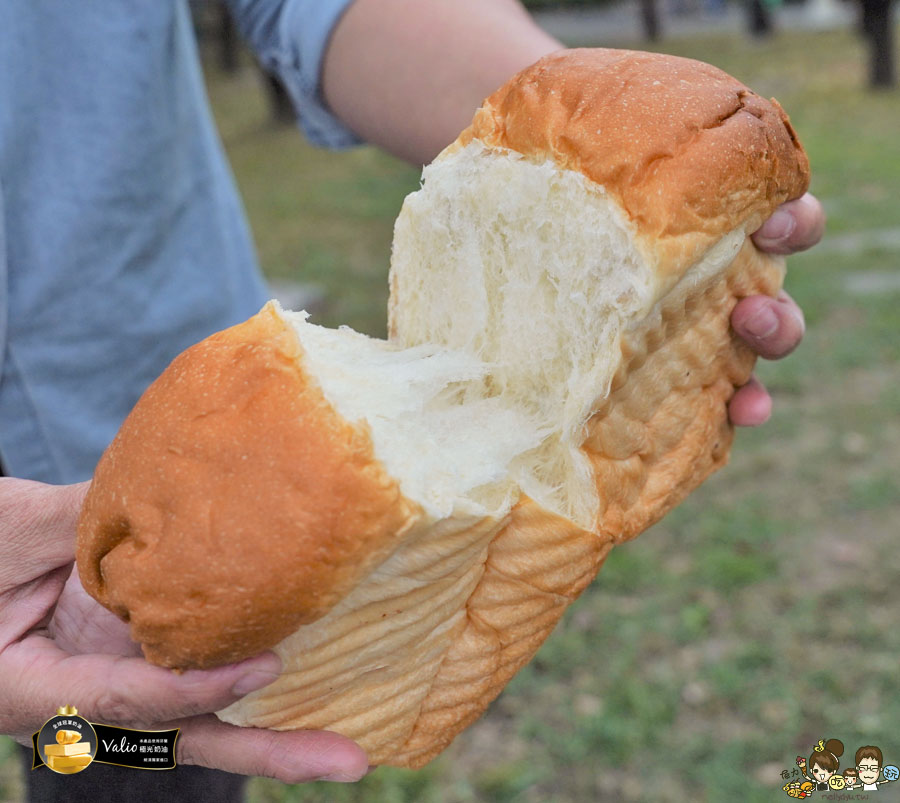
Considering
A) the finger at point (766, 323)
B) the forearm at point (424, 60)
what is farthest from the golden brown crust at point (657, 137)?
the forearm at point (424, 60)

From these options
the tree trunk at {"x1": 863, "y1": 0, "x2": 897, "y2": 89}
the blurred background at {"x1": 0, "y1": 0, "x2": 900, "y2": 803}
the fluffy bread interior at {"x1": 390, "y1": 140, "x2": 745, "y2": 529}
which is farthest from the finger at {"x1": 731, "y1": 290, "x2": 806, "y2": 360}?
the tree trunk at {"x1": 863, "y1": 0, "x2": 897, "y2": 89}

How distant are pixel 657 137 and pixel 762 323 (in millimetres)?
486

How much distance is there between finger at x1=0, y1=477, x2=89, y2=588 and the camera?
4.83ft

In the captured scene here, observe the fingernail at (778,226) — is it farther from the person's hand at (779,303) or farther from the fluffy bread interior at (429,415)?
the fluffy bread interior at (429,415)

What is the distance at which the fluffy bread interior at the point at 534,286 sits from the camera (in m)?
1.43

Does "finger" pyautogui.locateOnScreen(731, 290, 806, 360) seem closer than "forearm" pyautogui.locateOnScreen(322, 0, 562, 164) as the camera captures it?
Yes

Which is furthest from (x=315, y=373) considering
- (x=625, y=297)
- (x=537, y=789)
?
(x=537, y=789)

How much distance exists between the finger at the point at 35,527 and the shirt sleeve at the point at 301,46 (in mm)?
1226

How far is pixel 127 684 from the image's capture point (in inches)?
54.0

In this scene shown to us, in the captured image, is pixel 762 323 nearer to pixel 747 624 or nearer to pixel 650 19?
pixel 747 624

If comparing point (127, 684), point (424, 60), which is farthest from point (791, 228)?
point (127, 684)

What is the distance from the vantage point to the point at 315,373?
1.28 m

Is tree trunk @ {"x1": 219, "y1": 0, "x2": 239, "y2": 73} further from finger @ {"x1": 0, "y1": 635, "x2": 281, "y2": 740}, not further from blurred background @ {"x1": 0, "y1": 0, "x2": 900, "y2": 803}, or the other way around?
finger @ {"x1": 0, "y1": 635, "x2": 281, "y2": 740}

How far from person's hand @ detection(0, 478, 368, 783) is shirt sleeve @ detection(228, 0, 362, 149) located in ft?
4.03
